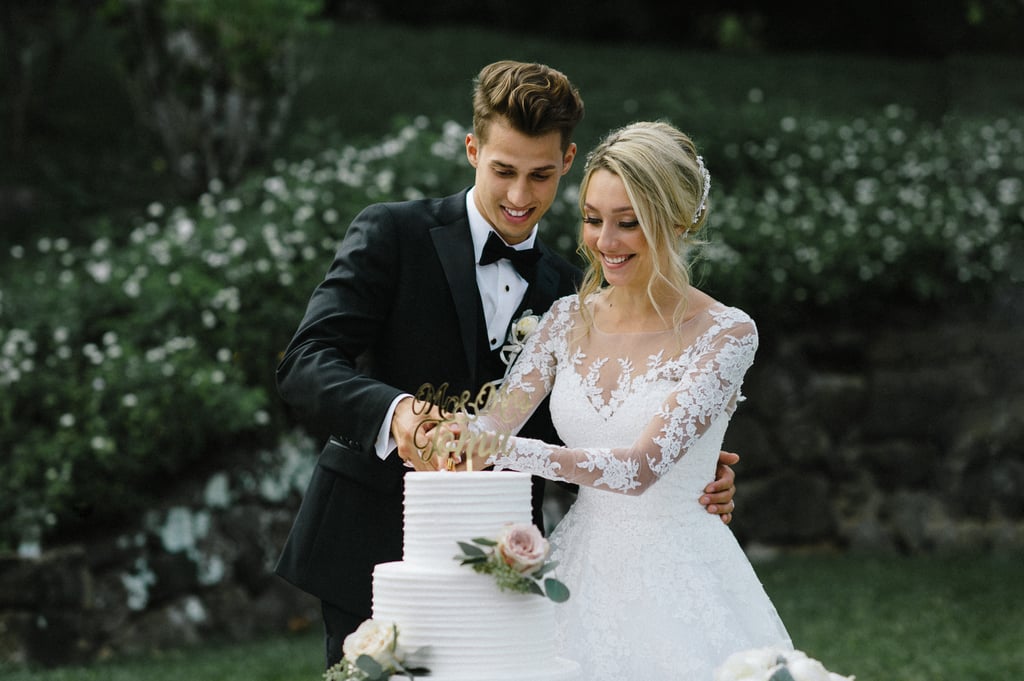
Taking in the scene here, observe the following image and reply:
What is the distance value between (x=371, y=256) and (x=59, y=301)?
454 cm

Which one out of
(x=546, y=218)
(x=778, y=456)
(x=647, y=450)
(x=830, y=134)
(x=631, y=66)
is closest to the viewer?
(x=647, y=450)

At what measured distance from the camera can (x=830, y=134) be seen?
11.6m

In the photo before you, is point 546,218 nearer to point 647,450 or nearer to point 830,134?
point 830,134

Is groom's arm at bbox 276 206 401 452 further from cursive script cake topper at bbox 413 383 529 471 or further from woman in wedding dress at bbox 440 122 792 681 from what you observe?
woman in wedding dress at bbox 440 122 792 681

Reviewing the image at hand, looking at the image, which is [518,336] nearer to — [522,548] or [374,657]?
[522,548]

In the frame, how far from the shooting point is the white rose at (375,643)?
3027 mm

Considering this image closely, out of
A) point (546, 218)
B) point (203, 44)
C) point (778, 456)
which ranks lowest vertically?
point (778, 456)

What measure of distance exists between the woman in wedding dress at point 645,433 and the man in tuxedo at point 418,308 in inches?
6.4

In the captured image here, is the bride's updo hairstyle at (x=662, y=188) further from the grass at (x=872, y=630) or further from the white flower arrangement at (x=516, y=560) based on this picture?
the grass at (x=872, y=630)

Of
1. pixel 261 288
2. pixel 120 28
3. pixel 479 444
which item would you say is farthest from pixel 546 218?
pixel 479 444

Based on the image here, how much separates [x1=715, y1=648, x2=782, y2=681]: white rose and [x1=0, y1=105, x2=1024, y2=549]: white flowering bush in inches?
186

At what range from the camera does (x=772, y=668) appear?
3.05m

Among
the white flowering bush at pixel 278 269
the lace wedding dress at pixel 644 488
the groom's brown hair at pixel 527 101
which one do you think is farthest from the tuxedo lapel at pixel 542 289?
the white flowering bush at pixel 278 269

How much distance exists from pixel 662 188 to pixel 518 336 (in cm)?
68
